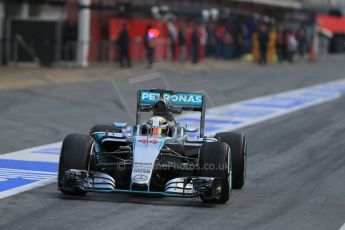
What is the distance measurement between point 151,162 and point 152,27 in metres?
21.1

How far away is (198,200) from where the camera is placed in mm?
12109

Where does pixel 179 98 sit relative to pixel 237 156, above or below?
above

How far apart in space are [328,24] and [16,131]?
53990 mm

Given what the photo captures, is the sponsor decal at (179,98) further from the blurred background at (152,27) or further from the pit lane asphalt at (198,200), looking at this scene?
the blurred background at (152,27)

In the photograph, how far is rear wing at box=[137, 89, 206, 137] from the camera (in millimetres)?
13062

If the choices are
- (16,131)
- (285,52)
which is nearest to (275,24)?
(285,52)

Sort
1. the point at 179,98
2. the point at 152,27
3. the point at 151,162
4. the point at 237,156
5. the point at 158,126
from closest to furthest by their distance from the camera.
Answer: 1. the point at 151,162
2. the point at 158,126
3. the point at 237,156
4. the point at 179,98
5. the point at 152,27

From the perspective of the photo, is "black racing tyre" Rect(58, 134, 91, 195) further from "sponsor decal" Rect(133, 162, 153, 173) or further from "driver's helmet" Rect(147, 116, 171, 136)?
"driver's helmet" Rect(147, 116, 171, 136)

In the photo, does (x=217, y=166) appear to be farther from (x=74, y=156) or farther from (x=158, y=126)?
(x=74, y=156)

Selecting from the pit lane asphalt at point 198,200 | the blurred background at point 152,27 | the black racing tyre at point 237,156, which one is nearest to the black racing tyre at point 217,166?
the pit lane asphalt at point 198,200

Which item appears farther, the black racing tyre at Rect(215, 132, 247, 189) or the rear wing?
the rear wing

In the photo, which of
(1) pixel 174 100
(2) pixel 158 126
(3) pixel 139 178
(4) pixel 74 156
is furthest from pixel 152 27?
(3) pixel 139 178

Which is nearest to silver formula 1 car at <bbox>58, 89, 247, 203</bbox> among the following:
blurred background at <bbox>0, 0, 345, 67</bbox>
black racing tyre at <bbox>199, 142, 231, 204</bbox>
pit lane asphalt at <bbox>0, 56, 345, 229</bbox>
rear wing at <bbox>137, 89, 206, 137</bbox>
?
black racing tyre at <bbox>199, 142, 231, 204</bbox>

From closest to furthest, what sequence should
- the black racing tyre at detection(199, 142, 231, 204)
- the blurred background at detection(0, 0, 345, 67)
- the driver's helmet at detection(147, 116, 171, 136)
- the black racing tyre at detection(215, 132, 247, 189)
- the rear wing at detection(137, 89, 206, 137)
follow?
the black racing tyre at detection(199, 142, 231, 204) < the driver's helmet at detection(147, 116, 171, 136) < the black racing tyre at detection(215, 132, 247, 189) < the rear wing at detection(137, 89, 206, 137) < the blurred background at detection(0, 0, 345, 67)
